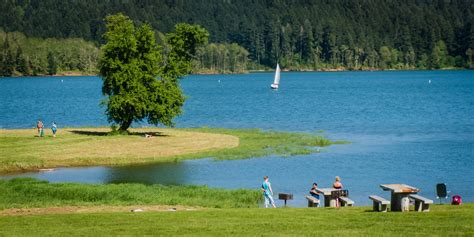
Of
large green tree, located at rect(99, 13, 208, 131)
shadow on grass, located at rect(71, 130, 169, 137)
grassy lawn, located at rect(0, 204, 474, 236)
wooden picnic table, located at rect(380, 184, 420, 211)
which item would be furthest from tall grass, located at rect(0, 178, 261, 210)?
shadow on grass, located at rect(71, 130, 169, 137)

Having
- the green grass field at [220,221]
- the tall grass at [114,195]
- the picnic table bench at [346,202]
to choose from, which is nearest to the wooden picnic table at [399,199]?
the green grass field at [220,221]

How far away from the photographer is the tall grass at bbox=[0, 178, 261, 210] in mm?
41594

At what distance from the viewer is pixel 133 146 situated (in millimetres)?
70000

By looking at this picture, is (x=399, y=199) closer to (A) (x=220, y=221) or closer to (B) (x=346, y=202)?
(B) (x=346, y=202)

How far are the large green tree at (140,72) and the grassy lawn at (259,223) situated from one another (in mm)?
42867

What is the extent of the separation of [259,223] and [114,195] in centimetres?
1715

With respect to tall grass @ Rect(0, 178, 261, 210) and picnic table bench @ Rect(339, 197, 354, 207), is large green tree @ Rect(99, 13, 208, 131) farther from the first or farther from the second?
picnic table bench @ Rect(339, 197, 354, 207)

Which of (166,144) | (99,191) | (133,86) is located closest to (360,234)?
(99,191)

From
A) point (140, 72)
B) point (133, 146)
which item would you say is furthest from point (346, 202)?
point (140, 72)

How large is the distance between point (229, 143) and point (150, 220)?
44075 mm

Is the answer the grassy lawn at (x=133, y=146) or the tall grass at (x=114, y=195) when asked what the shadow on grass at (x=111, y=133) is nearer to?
the grassy lawn at (x=133, y=146)

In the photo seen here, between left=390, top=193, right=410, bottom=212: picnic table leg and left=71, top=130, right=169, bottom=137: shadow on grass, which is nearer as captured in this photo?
left=390, top=193, right=410, bottom=212: picnic table leg

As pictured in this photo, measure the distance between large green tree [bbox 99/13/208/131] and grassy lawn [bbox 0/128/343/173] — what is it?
8.47 feet

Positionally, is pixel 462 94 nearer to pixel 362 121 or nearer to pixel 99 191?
pixel 362 121
